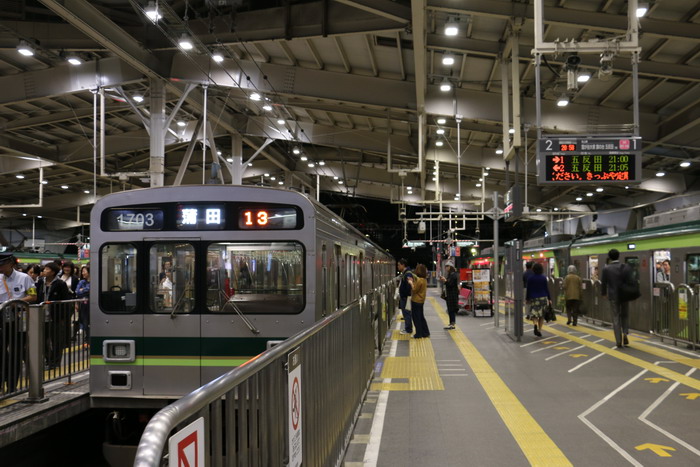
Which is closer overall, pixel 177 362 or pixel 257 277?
pixel 177 362

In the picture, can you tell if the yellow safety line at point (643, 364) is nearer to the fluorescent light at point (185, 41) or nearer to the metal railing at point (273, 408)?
the metal railing at point (273, 408)

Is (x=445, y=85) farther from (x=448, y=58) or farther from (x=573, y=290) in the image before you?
(x=573, y=290)

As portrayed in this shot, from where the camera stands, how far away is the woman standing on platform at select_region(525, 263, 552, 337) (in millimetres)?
12742

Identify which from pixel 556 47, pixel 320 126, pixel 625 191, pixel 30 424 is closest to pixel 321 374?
pixel 30 424

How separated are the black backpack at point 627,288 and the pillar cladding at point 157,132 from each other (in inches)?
404

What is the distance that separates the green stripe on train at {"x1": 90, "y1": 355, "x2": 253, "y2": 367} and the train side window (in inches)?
21.1

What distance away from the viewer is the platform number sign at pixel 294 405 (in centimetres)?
307

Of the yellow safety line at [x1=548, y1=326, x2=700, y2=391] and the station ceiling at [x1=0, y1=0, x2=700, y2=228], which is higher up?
the station ceiling at [x1=0, y1=0, x2=700, y2=228]

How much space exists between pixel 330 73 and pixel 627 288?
913 centimetres

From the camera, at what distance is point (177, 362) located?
5930 mm

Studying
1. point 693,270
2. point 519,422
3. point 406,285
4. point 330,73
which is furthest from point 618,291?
point 330,73

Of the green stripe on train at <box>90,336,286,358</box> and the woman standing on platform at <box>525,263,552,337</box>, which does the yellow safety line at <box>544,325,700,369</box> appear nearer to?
the woman standing on platform at <box>525,263,552,337</box>

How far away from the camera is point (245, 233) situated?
236 inches

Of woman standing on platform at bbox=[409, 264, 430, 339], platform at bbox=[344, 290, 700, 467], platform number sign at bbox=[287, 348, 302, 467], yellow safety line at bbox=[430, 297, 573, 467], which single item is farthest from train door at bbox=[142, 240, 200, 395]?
woman standing on platform at bbox=[409, 264, 430, 339]
